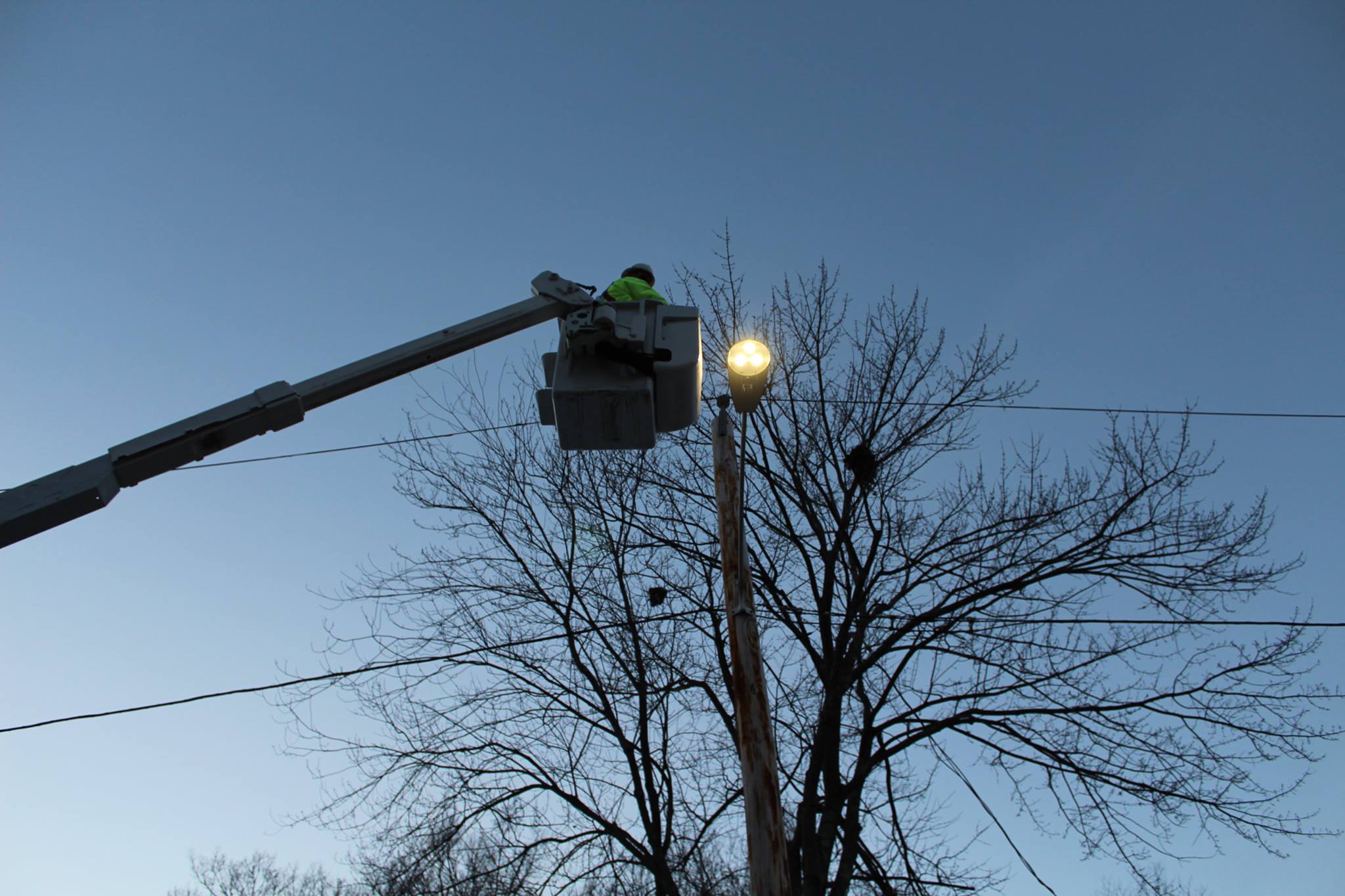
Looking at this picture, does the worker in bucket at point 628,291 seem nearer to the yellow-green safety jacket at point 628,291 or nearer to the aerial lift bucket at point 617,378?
the yellow-green safety jacket at point 628,291

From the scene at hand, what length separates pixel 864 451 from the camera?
320 inches

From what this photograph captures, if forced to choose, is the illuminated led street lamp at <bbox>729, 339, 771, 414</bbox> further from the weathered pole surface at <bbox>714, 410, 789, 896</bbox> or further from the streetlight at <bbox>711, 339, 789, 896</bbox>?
the weathered pole surface at <bbox>714, 410, 789, 896</bbox>

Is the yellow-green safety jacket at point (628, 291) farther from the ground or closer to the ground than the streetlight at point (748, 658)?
farther from the ground

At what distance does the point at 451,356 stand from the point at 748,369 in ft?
4.22

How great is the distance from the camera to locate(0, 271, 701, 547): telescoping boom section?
2268 mm

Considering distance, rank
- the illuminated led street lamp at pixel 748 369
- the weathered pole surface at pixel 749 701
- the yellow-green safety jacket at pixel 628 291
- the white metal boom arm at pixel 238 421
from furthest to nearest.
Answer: the yellow-green safety jacket at pixel 628 291
the illuminated led street lamp at pixel 748 369
the weathered pole surface at pixel 749 701
the white metal boom arm at pixel 238 421

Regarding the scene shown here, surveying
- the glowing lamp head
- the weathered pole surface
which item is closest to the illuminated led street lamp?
the glowing lamp head

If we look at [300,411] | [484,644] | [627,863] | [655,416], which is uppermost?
[484,644]

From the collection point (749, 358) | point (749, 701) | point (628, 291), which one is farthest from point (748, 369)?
point (749, 701)

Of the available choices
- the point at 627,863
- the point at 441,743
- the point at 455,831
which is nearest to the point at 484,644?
the point at 441,743

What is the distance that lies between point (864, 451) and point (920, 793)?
10.1ft

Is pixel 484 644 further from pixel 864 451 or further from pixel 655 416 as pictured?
pixel 655 416

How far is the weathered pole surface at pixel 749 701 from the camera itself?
2992 millimetres

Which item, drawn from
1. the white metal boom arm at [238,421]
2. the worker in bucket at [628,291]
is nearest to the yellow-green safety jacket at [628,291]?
the worker in bucket at [628,291]
